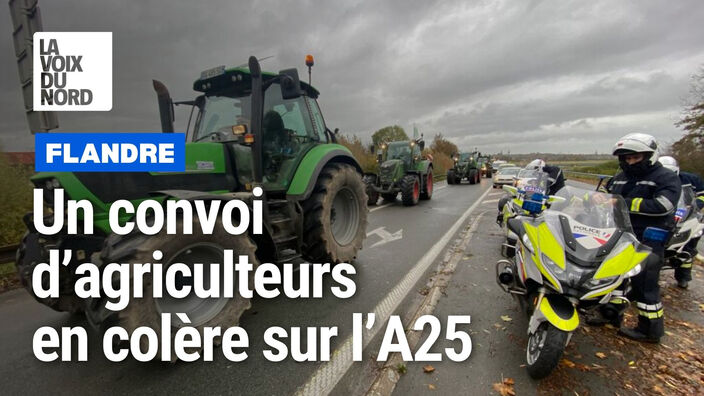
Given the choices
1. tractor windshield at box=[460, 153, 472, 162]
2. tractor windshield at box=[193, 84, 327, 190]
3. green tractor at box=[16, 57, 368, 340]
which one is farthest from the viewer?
tractor windshield at box=[460, 153, 472, 162]

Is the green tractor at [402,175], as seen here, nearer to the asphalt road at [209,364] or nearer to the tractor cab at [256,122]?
the tractor cab at [256,122]

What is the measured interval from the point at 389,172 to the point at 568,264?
30.5 feet

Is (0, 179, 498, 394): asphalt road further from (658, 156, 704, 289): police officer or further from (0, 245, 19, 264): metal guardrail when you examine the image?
(658, 156, 704, 289): police officer

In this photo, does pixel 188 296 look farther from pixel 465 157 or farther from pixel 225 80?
pixel 465 157

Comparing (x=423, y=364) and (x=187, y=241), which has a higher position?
(x=187, y=241)

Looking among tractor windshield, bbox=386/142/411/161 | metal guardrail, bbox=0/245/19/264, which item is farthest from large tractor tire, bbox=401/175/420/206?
metal guardrail, bbox=0/245/19/264

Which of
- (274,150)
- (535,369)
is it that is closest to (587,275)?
(535,369)

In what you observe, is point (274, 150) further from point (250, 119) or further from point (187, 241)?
point (187, 241)

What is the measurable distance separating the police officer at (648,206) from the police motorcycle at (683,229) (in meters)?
1.17

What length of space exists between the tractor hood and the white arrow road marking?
438 centimetres

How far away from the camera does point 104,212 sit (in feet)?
8.94

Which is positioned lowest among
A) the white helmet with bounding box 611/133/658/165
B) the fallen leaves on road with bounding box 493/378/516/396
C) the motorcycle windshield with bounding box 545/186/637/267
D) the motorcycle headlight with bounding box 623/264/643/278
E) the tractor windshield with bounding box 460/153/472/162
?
the fallen leaves on road with bounding box 493/378/516/396

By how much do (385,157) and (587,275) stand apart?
11.5 metres

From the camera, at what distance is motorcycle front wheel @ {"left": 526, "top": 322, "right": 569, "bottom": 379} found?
222 centimetres
